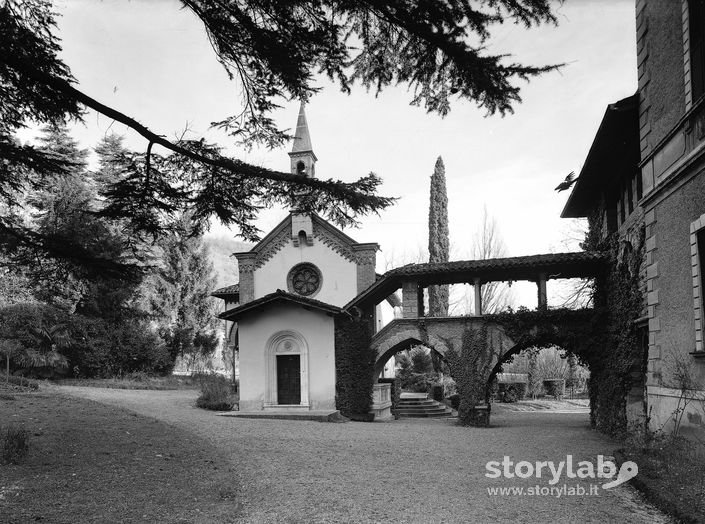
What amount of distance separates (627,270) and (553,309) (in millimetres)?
3497

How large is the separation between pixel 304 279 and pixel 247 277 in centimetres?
247

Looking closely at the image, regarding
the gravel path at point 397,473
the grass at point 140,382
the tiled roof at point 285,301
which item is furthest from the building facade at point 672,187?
the grass at point 140,382

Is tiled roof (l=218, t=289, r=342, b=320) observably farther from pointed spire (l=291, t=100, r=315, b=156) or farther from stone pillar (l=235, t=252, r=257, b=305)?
pointed spire (l=291, t=100, r=315, b=156)

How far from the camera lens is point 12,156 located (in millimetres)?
7082

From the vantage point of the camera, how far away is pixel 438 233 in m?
30.7

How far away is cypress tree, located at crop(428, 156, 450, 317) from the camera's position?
30.1 meters

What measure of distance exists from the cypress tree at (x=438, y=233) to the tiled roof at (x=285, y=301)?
1138cm

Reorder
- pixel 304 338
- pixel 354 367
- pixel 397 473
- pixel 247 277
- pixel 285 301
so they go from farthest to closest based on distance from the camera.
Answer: pixel 247 277
pixel 304 338
pixel 285 301
pixel 354 367
pixel 397 473

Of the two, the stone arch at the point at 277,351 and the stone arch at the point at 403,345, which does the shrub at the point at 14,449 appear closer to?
the stone arch at the point at 403,345

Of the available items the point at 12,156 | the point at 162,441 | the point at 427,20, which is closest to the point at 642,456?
the point at 427,20

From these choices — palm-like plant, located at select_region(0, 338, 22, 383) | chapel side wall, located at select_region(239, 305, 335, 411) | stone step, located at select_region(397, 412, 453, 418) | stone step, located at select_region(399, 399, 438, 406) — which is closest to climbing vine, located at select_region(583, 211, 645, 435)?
stone step, located at select_region(397, 412, 453, 418)

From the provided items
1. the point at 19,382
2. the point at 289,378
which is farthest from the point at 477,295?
the point at 19,382

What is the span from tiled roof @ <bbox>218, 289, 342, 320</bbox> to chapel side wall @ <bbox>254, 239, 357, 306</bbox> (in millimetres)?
3020

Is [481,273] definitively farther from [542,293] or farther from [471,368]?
[471,368]
